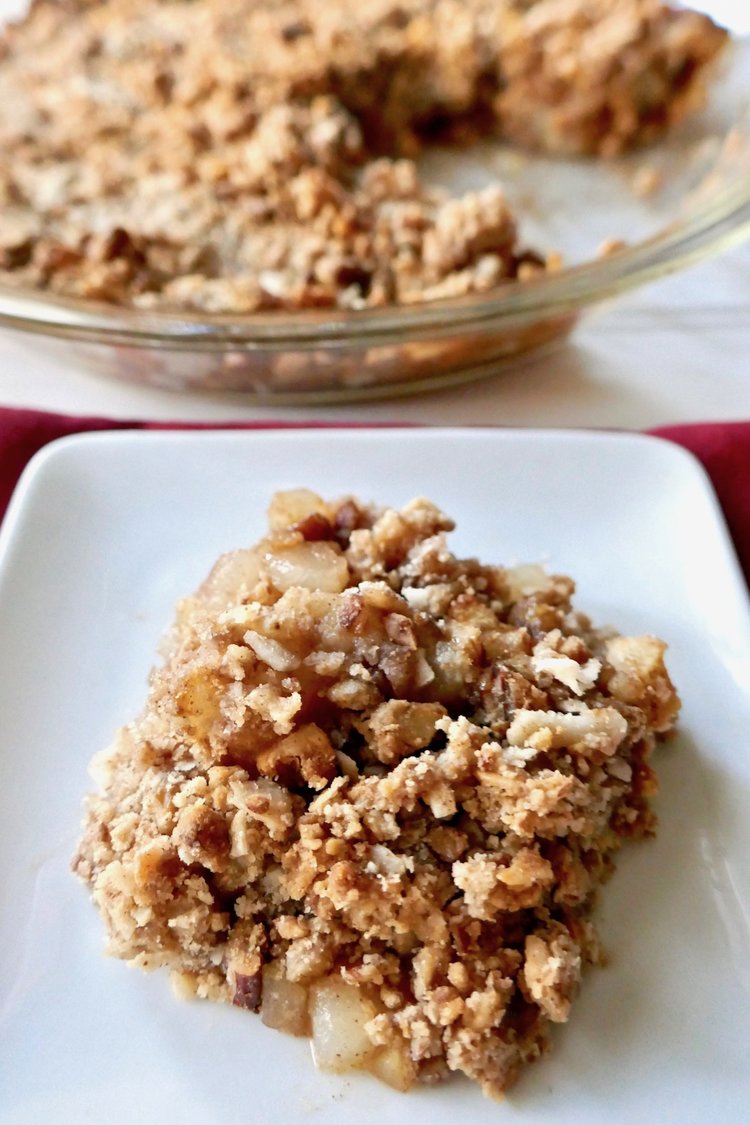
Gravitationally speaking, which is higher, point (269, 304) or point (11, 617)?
point (269, 304)

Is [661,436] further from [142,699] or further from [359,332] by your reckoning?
[142,699]

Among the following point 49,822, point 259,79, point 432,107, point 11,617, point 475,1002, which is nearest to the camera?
point 475,1002

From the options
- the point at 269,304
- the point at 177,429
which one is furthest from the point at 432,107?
the point at 177,429

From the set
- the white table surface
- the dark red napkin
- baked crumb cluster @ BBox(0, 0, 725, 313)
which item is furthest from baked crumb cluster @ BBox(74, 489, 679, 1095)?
baked crumb cluster @ BBox(0, 0, 725, 313)

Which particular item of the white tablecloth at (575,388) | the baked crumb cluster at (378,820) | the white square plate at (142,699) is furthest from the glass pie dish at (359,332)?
the baked crumb cluster at (378,820)

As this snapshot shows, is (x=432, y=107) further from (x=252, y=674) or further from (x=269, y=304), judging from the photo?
(x=252, y=674)

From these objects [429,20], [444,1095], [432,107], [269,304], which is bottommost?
[444,1095]
